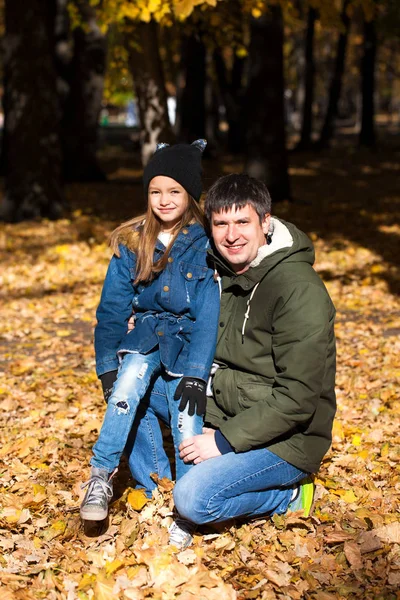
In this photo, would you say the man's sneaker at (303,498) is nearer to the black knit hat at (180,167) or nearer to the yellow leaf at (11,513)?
the yellow leaf at (11,513)

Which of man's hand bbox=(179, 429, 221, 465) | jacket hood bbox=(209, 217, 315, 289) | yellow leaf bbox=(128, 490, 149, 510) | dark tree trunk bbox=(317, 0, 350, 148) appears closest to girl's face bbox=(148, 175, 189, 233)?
jacket hood bbox=(209, 217, 315, 289)

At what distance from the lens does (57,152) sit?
42.9ft

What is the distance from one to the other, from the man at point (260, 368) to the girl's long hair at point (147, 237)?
9.5 inches

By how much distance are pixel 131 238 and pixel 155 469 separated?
3.74 feet

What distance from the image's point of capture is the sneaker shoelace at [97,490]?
3.49 metres

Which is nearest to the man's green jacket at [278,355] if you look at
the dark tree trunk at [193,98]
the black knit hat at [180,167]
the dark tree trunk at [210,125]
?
the black knit hat at [180,167]

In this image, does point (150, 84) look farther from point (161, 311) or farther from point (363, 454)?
point (161, 311)

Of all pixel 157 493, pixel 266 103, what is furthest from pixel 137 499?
pixel 266 103

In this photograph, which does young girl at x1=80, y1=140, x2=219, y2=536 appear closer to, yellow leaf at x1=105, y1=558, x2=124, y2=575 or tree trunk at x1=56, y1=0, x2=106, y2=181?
yellow leaf at x1=105, y1=558, x2=124, y2=575

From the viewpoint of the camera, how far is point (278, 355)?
3.42 meters

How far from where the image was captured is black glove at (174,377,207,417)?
142 inches

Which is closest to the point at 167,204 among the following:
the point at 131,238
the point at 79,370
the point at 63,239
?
the point at 131,238

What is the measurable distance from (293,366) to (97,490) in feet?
Answer: 3.29

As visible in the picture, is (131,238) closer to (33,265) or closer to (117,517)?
(117,517)
